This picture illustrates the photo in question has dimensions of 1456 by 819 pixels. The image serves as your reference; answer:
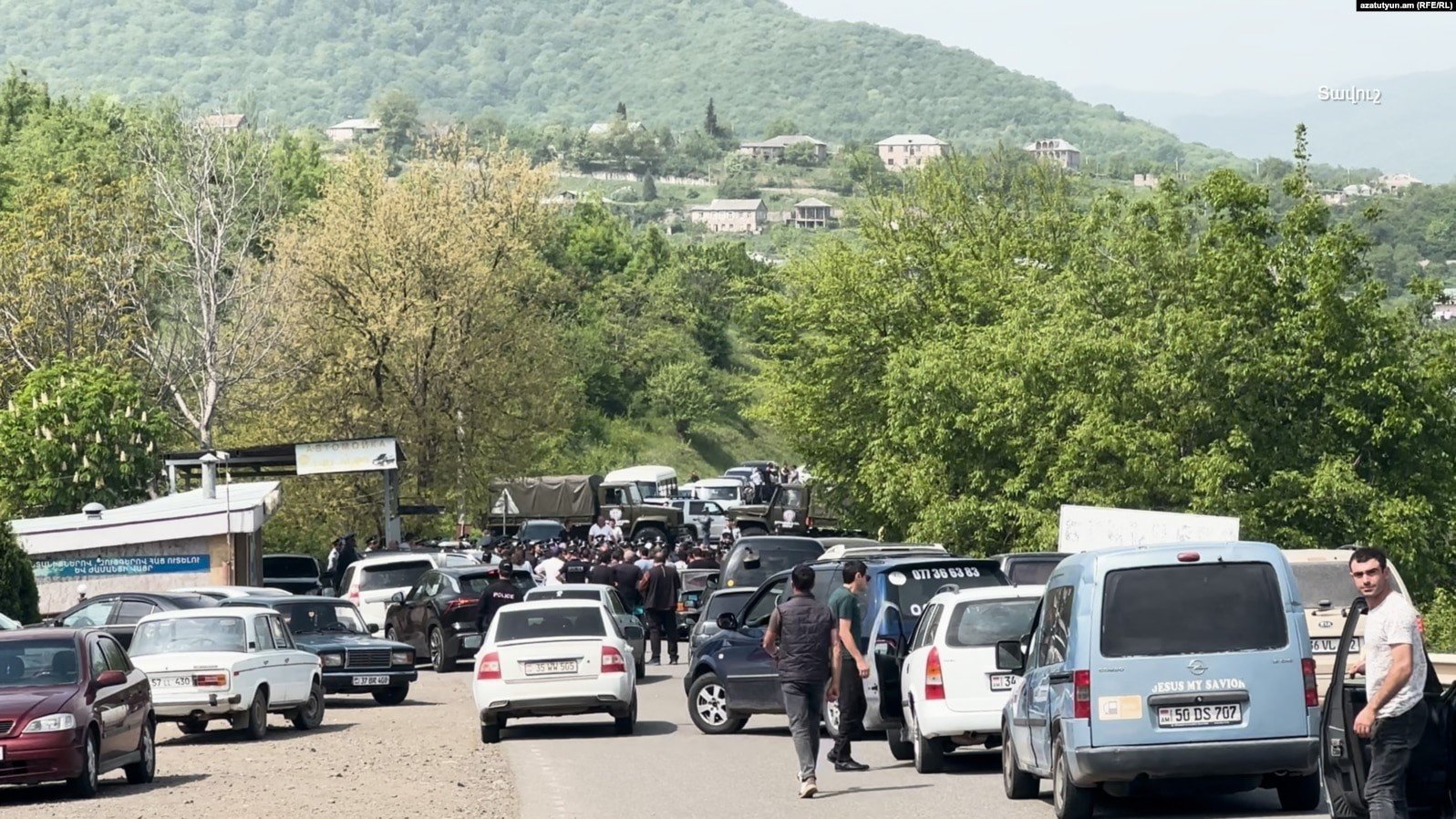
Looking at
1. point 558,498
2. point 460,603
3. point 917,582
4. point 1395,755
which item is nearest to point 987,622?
point 917,582

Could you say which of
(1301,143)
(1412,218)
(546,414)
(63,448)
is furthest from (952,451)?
(1412,218)

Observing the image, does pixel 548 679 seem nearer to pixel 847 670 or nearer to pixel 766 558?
pixel 847 670

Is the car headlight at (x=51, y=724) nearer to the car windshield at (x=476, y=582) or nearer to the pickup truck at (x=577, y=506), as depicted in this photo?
the car windshield at (x=476, y=582)

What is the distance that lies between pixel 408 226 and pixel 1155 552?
144 ft

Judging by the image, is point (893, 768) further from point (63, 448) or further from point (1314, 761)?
point (63, 448)

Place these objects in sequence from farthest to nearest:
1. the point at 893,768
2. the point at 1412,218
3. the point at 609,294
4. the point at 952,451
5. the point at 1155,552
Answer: the point at 1412,218
the point at 609,294
the point at 952,451
the point at 893,768
the point at 1155,552

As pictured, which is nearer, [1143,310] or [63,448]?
[1143,310]

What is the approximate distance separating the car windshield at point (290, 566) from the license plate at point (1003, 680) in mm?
31374

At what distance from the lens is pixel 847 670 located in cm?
1819

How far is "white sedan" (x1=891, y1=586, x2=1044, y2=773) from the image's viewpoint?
1733cm

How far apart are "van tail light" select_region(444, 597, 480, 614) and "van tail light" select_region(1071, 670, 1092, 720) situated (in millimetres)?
21323

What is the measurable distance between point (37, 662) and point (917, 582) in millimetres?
8203

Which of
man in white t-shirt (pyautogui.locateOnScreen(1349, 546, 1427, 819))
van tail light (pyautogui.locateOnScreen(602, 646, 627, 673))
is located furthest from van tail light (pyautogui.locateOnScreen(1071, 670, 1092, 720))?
van tail light (pyautogui.locateOnScreen(602, 646, 627, 673))

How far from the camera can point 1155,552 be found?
1348 cm
